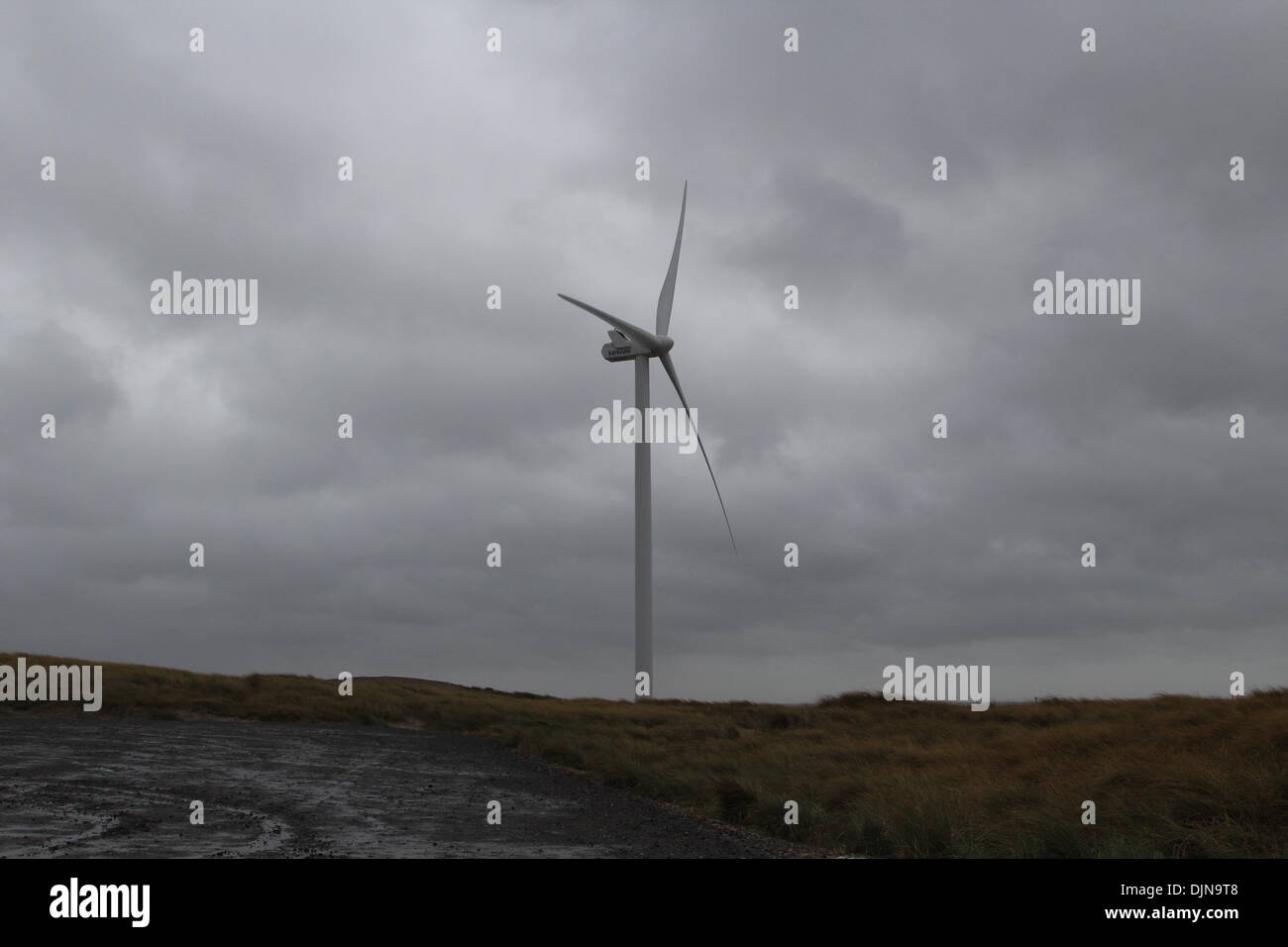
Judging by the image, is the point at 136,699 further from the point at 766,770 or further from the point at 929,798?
the point at 929,798

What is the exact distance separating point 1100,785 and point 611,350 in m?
39.4

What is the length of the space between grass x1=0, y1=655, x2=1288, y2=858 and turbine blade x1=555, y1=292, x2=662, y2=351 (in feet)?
57.4

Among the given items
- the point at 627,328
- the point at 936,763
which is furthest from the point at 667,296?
the point at 936,763

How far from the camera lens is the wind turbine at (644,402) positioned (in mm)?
49719

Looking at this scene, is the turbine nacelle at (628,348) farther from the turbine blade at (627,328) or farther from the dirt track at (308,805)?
the dirt track at (308,805)

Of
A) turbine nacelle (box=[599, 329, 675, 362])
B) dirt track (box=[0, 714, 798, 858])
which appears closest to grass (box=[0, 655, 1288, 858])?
dirt track (box=[0, 714, 798, 858])

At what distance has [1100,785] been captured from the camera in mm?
17641

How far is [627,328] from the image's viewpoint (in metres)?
51.6

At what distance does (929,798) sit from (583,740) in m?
17.7

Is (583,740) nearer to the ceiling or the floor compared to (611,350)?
nearer to the floor
